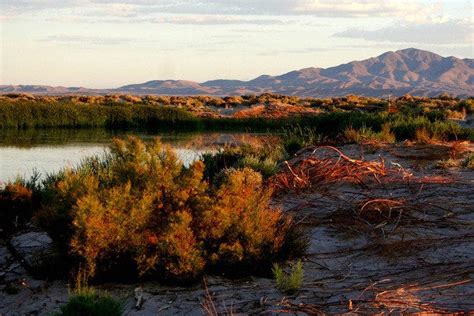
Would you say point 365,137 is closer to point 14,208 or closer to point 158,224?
point 14,208

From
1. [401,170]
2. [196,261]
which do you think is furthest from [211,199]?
[401,170]

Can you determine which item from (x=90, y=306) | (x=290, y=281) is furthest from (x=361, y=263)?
(x=90, y=306)

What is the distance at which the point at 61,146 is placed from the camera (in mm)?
28953

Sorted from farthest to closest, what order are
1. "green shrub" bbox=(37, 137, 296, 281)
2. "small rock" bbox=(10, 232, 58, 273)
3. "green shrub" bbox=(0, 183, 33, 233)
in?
"green shrub" bbox=(0, 183, 33, 233) → "small rock" bbox=(10, 232, 58, 273) → "green shrub" bbox=(37, 137, 296, 281)

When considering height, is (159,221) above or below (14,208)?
above

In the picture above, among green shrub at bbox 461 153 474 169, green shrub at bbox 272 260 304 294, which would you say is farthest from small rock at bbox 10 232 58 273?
green shrub at bbox 461 153 474 169

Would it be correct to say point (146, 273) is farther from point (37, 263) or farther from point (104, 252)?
point (37, 263)

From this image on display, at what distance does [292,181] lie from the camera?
430 inches

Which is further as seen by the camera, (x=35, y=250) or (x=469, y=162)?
(x=469, y=162)

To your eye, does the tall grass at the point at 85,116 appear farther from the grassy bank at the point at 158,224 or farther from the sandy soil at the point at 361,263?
the grassy bank at the point at 158,224

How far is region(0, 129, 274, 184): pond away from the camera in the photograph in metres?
20.5

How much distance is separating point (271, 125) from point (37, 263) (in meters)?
34.4

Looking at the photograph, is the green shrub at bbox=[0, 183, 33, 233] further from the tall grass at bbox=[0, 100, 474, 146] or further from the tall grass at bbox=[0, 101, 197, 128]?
the tall grass at bbox=[0, 101, 197, 128]

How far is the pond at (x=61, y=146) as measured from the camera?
20547mm
